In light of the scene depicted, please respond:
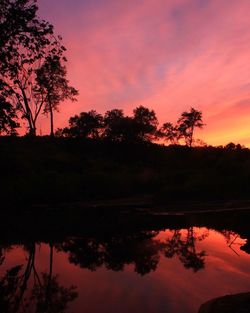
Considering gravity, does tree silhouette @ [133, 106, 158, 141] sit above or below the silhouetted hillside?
above

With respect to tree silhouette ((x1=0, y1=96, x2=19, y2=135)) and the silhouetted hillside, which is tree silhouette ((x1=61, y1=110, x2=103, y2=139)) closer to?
the silhouetted hillside

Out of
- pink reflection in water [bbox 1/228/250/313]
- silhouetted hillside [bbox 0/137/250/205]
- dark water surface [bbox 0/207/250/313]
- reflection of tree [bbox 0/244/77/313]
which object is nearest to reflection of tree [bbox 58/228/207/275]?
dark water surface [bbox 0/207/250/313]

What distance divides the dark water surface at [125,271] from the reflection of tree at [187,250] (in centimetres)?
3

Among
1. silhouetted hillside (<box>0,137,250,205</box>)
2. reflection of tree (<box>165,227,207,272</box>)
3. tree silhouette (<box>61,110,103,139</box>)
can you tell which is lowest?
reflection of tree (<box>165,227,207,272</box>)

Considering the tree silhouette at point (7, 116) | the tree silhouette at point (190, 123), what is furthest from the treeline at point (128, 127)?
the tree silhouette at point (7, 116)

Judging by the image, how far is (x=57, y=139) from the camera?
2330 inches

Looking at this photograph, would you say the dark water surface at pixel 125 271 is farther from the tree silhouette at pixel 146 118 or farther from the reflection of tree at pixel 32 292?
the tree silhouette at pixel 146 118

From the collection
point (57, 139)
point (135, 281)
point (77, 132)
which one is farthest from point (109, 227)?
point (77, 132)

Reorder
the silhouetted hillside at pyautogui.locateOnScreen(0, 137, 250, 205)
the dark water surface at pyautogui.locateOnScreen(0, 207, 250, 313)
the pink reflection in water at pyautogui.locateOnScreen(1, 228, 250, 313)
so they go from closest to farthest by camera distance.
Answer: the pink reflection in water at pyautogui.locateOnScreen(1, 228, 250, 313)
the dark water surface at pyautogui.locateOnScreen(0, 207, 250, 313)
the silhouetted hillside at pyautogui.locateOnScreen(0, 137, 250, 205)

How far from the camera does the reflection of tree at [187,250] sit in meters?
13.5

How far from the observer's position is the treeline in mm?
68312

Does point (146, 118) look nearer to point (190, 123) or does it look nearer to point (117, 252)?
point (190, 123)

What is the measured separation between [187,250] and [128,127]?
53.2 metres

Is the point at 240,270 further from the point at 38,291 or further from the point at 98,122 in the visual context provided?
the point at 98,122
